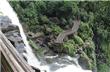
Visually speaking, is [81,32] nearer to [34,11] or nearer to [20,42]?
[34,11]

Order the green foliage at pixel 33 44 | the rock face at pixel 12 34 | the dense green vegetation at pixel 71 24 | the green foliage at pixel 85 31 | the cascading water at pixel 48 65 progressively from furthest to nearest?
the green foliage at pixel 85 31 → the dense green vegetation at pixel 71 24 → the green foliage at pixel 33 44 → the cascading water at pixel 48 65 → the rock face at pixel 12 34

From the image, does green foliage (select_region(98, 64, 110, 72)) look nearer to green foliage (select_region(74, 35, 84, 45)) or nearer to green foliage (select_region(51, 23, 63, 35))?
green foliage (select_region(74, 35, 84, 45))

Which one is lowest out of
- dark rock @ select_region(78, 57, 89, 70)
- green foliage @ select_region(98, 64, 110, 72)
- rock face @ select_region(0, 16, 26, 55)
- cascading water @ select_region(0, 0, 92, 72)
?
green foliage @ select_region(98, 64, 110, 72)

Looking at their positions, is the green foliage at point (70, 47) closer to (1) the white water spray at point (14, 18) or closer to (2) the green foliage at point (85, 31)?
(2) the green foliage at point (85, 31)

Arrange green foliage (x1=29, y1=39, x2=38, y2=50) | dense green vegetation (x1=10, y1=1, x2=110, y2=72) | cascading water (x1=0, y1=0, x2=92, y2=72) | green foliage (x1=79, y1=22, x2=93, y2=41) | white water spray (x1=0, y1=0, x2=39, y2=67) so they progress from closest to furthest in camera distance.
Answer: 1. cascading water (x1=0, y1=0, x2=92, y2=72)
2. white water spray (x1=0, y1=0, x2=39, y2=67)
3. green foliage (x1=29, y1=39, x2=38, y2=50)
4. dense green vegetation (x1=10, y1=1, x2=110, y2=72)
5. green foliage (x1=79, y1=22, x2=93, y2=41)

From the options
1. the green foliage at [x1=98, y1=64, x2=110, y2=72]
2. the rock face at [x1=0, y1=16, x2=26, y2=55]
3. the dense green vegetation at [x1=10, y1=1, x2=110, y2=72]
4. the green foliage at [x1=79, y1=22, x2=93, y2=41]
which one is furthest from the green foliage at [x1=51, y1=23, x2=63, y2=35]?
the rock face at [x1=0, y1=16, x2=26, y2=55]

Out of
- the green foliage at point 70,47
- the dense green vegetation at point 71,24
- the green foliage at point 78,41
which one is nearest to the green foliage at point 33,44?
the dense green vegetation at point 71,24

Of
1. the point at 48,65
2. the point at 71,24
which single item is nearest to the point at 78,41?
the point at 71,24
